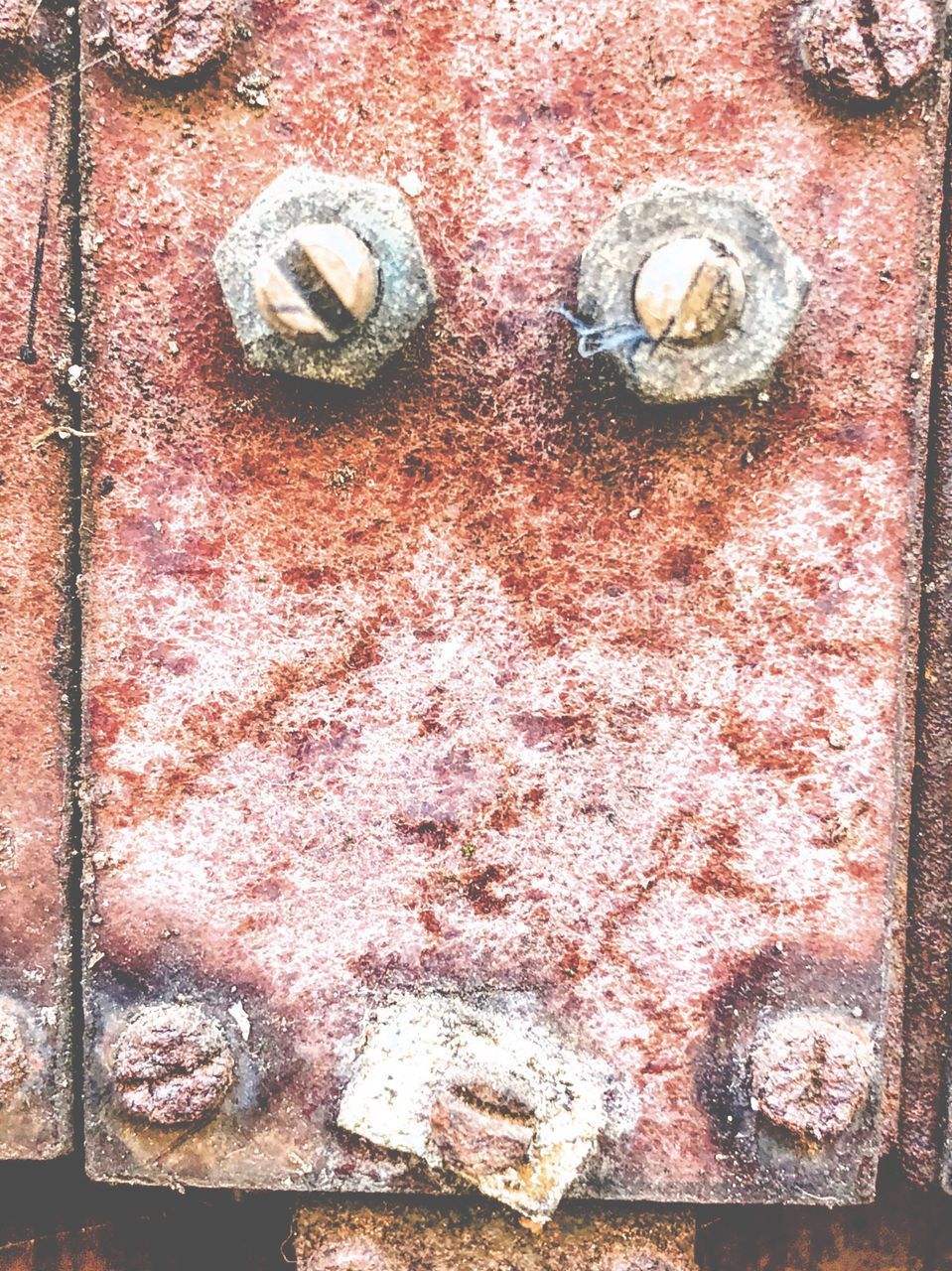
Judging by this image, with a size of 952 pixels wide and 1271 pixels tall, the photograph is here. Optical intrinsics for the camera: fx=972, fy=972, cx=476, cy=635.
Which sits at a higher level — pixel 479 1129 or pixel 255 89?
pixel 255 89

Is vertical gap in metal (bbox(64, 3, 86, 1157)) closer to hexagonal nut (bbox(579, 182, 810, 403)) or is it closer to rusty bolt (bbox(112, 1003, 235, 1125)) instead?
rusty bolt (bbox(112, 1003, 235, 1125))

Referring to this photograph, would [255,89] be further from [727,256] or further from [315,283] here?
[727,256]

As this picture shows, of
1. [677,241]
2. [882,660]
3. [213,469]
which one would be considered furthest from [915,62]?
[213,469]

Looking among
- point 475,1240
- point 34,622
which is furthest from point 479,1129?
point 34,622

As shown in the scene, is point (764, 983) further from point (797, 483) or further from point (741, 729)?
point (797, 483)

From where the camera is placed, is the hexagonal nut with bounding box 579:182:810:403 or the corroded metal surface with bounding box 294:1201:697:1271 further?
the corroded metal surface with bounding box 294:1201:697:1271

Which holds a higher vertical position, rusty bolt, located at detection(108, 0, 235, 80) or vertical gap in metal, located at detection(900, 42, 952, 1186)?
rusty bolt, located at detection(108, 0, 235, 80)

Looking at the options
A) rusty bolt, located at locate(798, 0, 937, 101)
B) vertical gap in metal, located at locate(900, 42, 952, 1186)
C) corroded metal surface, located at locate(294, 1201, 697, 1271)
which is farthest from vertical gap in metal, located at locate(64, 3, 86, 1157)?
vertical gap in metal, located at locate(900, 42, 952, 1186)
